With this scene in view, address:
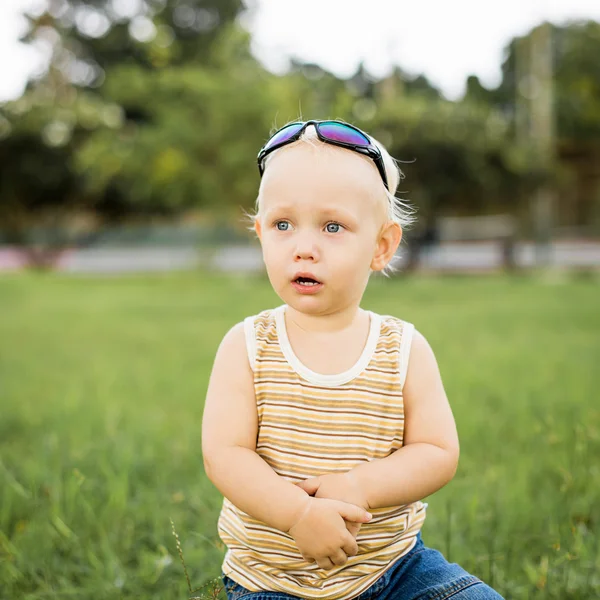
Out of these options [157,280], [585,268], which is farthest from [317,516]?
[585,268]

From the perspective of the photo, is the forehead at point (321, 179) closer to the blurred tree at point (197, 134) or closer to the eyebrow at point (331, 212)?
the eyebrow at point (331, 212)

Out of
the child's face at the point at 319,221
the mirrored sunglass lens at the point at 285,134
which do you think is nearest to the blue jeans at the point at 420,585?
the child's face at the point at 319,221

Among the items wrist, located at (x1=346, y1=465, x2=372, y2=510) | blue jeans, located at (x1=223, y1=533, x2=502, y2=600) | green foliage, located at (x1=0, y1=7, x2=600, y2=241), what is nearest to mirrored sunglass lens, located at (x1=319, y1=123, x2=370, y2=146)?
wrist, located at (x1=346, y1=465, x2=372, y2=510)

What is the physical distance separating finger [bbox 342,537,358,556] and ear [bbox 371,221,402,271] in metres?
0.57

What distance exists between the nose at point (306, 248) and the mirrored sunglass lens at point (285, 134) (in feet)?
0.68

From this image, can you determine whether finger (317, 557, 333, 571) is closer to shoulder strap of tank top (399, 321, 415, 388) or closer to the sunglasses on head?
shoulder strap of tank top (399, 321, 415, 388)

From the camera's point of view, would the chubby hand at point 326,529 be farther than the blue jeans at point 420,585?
No

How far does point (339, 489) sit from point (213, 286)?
1363 cm

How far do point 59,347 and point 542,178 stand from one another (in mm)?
14419

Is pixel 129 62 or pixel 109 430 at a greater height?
pixel 129 62

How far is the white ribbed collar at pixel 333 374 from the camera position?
1549 millimetres

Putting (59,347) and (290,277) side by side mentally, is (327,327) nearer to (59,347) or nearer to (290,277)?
(290,277)

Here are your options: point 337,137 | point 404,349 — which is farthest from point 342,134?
point 404,349

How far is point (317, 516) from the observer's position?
1415 millimetres
